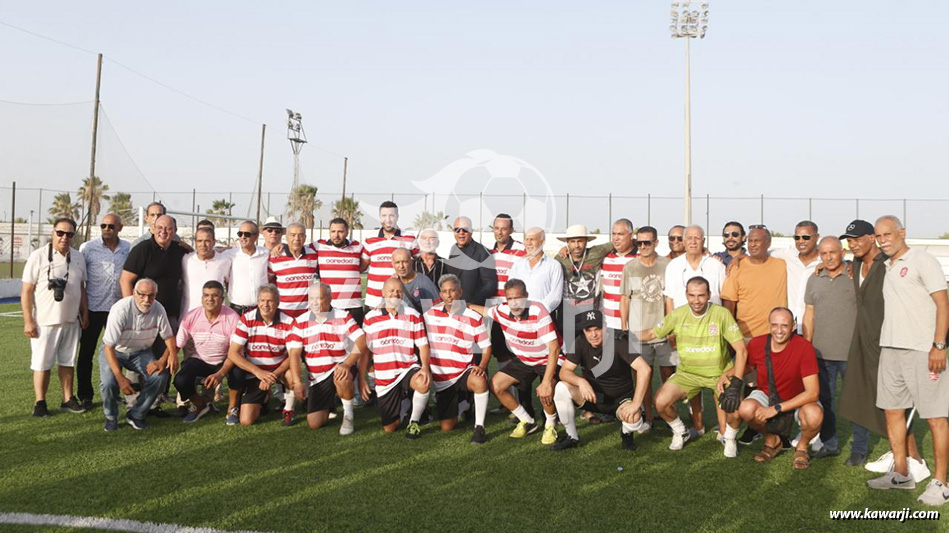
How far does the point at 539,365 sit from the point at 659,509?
2008 millimetres

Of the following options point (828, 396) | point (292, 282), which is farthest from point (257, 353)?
point (828, 396)

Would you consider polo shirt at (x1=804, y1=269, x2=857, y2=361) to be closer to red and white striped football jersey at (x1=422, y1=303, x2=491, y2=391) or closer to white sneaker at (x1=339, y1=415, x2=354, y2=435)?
red and white striped football jersey at (x1=422, y1=303, x2=491, y2=391)

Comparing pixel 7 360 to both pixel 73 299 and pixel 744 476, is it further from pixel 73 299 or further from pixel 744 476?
pixel 744 476

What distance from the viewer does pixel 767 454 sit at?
5152 mm

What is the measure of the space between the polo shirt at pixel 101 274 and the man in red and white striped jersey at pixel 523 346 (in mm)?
3792

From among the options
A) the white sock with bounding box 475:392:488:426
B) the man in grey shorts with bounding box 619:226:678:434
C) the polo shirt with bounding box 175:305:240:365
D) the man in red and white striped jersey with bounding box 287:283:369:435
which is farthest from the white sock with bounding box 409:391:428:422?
the man in grey shorts with bounding box 619:226:678:434

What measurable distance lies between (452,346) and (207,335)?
7.46 feet

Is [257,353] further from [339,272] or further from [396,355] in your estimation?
[396,355]

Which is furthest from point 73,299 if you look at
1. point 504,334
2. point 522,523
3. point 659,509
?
point 659,509

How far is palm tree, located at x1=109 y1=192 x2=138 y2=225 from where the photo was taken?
3403 centimetres

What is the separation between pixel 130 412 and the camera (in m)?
5.84

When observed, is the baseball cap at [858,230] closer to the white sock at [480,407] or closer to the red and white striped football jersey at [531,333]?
the red and white striped football jersey at [531,333]

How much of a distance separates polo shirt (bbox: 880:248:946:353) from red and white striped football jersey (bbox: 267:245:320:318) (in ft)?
15.8

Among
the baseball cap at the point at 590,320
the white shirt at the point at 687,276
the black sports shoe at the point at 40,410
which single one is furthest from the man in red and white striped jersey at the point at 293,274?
the white shirt at the point at 687,276
